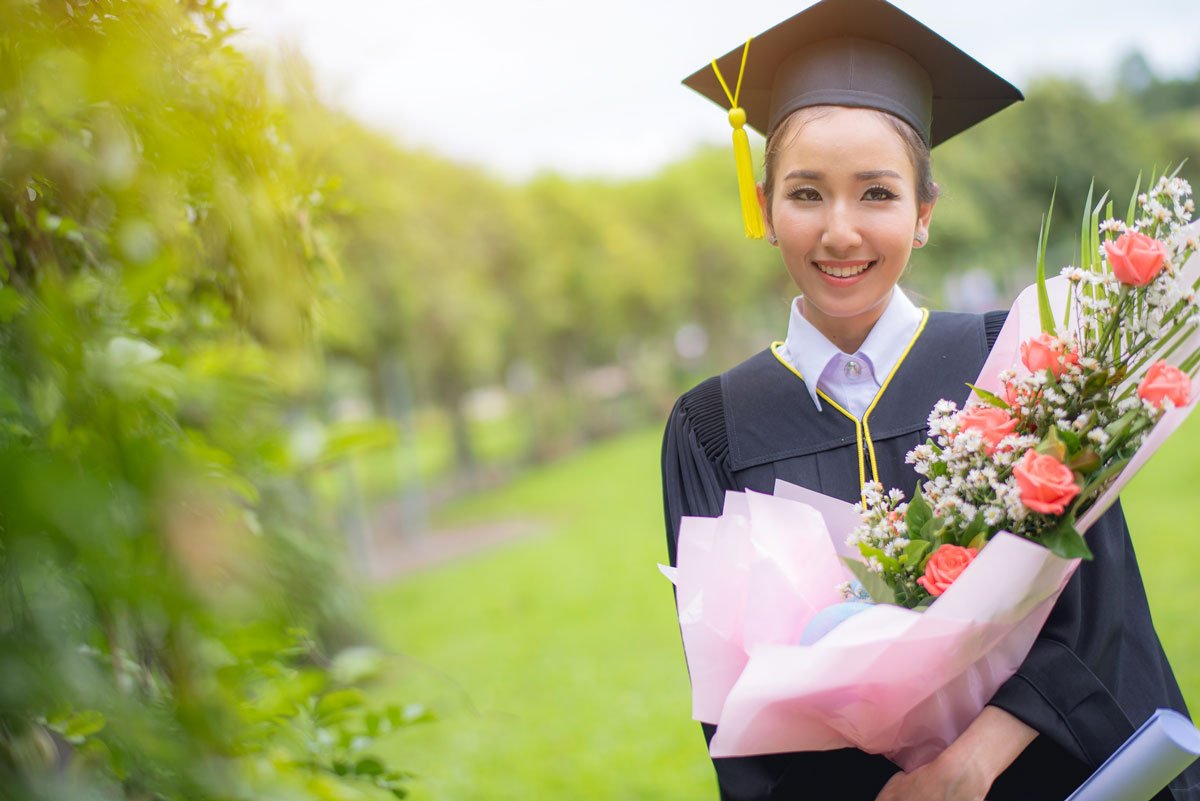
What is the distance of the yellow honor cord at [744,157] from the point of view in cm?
204

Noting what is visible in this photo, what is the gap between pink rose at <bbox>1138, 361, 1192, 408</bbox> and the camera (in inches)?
52.0

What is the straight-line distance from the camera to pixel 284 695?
1.22 meters

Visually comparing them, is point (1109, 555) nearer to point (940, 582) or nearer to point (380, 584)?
point (940, 582)

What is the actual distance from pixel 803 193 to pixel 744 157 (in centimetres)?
28

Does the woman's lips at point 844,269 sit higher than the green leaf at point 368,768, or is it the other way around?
the woman's lips at point 844,269

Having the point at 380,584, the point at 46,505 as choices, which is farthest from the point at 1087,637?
the point at 380,584

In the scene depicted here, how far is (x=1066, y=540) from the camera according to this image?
1.35 meters

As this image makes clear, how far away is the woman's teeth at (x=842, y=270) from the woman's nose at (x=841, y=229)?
0.17ft

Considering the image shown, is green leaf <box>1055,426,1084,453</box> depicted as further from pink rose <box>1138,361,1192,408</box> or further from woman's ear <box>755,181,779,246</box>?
woman's ear <box>755,181,779,246</box>

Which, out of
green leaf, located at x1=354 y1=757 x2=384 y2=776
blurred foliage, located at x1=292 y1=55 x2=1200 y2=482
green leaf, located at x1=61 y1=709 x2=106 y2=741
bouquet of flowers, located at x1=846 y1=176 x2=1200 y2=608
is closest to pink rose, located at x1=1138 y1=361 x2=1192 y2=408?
bouquet of flowers, located at x1=846 y1=176 x2=1200 y2=608

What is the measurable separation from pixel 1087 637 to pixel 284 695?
123cm

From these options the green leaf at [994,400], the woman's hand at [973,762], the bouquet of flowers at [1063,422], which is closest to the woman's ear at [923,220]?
the bouquet of flowers at [1063,422]

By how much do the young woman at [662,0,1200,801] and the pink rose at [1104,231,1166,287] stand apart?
42 cm

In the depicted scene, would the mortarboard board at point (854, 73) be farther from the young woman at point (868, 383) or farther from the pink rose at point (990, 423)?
the pink rose at point (990, 423)
